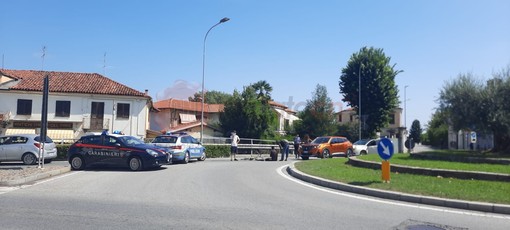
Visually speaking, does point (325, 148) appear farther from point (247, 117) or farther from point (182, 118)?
point (182, 118)

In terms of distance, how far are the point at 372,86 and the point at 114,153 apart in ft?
116

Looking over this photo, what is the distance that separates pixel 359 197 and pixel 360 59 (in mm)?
38909

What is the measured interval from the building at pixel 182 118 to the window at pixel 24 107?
16626mm

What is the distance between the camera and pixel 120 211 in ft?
25.9

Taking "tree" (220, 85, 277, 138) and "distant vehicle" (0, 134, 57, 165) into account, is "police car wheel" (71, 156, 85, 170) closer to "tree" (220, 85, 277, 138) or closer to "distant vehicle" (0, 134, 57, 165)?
"distant vehicle" (0, 134, 57, 165)

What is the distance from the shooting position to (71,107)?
38938mm

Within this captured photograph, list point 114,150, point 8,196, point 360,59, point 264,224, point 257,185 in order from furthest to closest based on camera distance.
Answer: point 360,59 → point 114,150 → point 257,185 → point 8,196 → point 264,224

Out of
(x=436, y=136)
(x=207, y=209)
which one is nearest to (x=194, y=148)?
(x=207, y=209)

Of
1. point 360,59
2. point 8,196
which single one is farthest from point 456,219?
point 360,59

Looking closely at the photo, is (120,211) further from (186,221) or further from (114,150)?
(114,150)

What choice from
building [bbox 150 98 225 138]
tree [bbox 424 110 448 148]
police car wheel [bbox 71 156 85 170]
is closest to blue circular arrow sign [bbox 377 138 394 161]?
police car wheel [bbox 71 156 85 170]

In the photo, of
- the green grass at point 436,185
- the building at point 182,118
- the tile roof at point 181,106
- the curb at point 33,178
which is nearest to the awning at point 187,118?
the building at point 182,118

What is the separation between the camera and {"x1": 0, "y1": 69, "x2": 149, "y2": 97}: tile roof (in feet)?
128

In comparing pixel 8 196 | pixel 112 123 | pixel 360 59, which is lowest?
pixel 8 196
